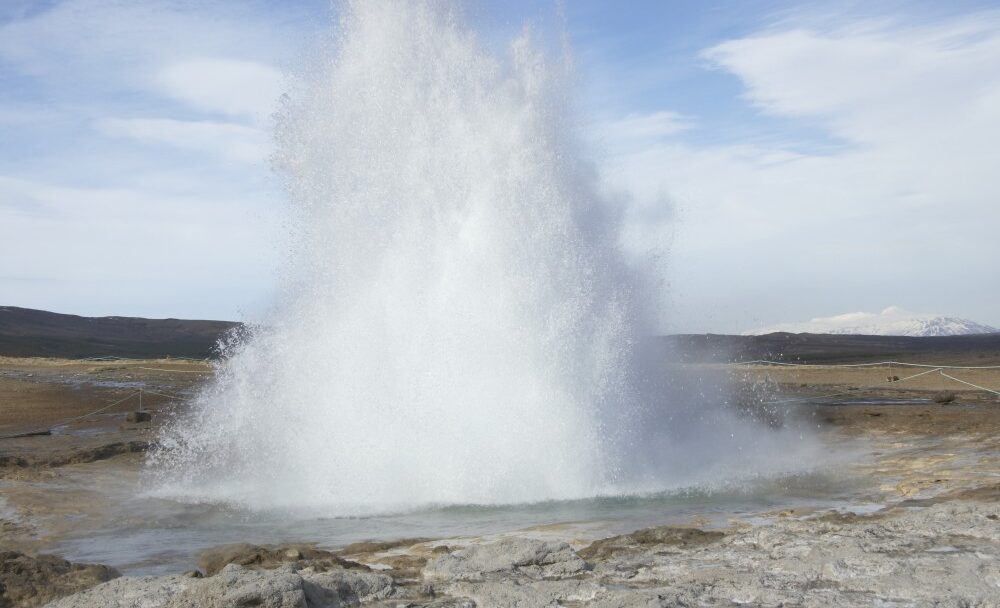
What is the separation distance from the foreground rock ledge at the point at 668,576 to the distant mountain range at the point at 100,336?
6206 centimetres

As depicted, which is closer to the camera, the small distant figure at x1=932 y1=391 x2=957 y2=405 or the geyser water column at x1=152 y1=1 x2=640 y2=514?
the geyser water column at x1=152 y1=1 x2=640 y2=514

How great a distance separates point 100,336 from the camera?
302 ft

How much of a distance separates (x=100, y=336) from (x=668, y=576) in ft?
312

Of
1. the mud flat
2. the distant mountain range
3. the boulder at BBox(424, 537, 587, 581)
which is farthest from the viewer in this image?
the distant mountain range

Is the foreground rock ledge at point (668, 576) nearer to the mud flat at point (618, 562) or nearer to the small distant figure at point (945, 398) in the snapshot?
the mud flat at point (618, 562)

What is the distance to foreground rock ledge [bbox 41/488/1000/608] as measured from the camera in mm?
5344

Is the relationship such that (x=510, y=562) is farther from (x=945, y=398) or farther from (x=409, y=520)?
(x=945, y=398)

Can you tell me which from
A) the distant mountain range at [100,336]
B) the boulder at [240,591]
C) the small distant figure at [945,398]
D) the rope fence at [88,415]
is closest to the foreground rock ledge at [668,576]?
the boulder at [240,591]

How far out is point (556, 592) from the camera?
568 cm

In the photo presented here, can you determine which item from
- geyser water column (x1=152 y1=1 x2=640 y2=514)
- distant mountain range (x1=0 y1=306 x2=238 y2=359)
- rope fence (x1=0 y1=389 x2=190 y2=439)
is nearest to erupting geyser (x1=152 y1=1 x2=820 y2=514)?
geyser water column (x1=152 y1=1 x2=640 y2=514)

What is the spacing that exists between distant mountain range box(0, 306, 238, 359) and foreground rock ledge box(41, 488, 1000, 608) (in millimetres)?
62057

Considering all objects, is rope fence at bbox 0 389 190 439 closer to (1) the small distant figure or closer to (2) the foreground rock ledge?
(2) the foreground rock ledge

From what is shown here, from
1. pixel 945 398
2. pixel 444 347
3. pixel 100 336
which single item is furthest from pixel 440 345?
pixel 100 336

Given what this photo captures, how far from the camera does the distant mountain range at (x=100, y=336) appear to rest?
69.8 m
